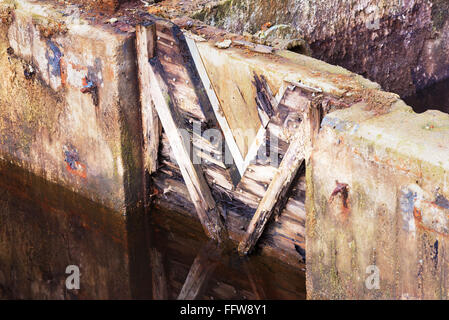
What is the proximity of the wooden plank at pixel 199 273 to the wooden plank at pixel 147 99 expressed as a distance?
0.71m

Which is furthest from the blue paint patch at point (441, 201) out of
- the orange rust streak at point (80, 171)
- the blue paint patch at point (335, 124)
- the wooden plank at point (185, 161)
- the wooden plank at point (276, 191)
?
the orange rust streak at point (80, 171)

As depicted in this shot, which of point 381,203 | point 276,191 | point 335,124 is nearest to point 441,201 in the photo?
point 381,203

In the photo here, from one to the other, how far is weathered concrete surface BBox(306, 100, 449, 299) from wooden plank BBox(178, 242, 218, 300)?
994mm

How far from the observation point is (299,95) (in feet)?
15.3

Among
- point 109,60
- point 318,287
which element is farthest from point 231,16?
point 318,287

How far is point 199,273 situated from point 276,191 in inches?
35.5

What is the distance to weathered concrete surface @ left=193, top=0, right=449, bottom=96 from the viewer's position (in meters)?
6.42

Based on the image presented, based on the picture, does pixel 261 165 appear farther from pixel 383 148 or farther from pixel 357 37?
pixel 357 37

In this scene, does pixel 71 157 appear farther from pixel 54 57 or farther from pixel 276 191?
pixel 276 191

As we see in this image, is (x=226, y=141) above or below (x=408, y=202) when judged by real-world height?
below

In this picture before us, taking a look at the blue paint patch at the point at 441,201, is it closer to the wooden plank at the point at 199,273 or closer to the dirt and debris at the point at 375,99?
the dirt and debris at the point at 375,99

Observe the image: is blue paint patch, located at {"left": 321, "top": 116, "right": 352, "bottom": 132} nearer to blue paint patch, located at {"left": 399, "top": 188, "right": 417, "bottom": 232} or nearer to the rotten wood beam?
blue paint patch, located at {"left": 399, "top": 188, "right": 417, "bottom": 232}

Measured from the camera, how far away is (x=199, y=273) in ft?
18.0

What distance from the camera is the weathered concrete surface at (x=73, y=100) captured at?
5.41 m
